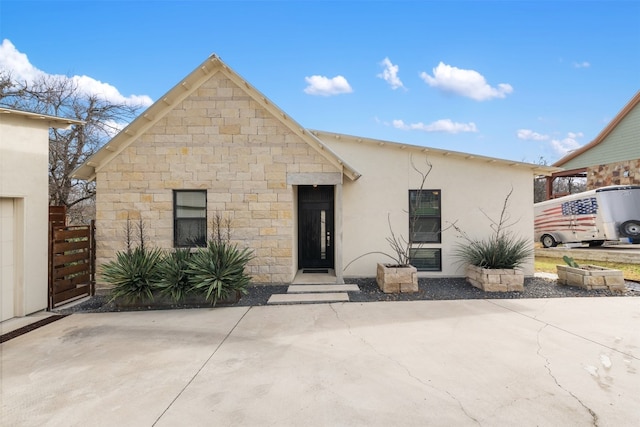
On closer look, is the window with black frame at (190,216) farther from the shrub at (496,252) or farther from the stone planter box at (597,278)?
the stone planter box at (597,278)

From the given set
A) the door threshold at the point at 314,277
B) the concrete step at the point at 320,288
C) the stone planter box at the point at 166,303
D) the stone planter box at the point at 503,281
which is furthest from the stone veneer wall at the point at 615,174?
the stone planter box at the point at 166,303

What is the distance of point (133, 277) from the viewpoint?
21.9 ft

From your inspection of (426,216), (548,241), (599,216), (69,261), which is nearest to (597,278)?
(426,216)

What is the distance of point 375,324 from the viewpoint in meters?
5.52

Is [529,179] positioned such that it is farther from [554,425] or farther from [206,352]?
[206,352]

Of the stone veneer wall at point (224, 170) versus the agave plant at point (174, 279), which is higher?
the stone veneer wall at point (224, 170)

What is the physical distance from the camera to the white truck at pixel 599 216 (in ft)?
43.4

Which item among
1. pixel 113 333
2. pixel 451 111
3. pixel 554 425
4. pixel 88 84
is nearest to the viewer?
pixel 554 425

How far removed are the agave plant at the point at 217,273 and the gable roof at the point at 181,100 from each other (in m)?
3.61

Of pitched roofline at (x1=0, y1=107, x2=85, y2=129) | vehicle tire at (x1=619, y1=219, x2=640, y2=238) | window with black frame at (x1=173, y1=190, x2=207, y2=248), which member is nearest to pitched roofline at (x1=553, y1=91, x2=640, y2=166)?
vehicle tire at (x1=619, y1=219, x2=640, y2=238)

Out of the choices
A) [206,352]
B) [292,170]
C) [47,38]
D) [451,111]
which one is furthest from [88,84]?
[451,111]

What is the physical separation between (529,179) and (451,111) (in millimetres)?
6659

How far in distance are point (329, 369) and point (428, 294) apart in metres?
4.52

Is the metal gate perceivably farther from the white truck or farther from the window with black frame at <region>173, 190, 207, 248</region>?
the white truck
